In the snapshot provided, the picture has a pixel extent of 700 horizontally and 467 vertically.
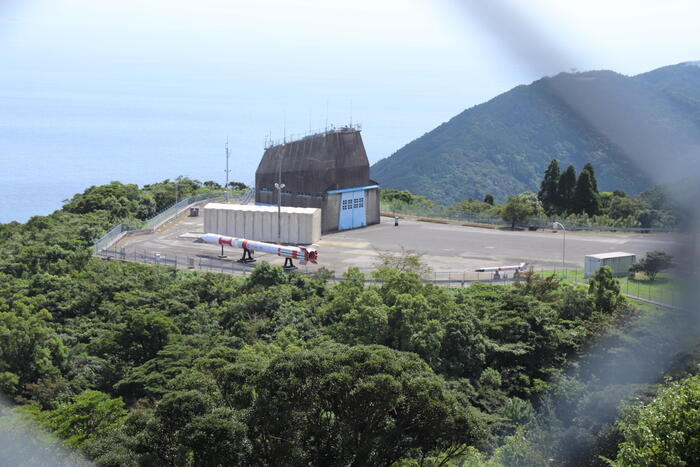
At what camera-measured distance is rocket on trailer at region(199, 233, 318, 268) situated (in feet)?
89.6

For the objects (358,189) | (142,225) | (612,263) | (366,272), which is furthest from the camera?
(358,189)

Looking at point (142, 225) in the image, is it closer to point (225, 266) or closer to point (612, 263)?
point (225, 266)

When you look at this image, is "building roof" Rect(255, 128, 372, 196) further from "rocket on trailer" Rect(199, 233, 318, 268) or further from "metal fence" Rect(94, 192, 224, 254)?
"rocket on trailer" Rect(199, 233, 318, 268)

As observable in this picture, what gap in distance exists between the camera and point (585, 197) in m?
39.3

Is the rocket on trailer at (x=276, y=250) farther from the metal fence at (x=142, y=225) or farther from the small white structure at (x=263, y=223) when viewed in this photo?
the metal fence at (x=142, y=225)

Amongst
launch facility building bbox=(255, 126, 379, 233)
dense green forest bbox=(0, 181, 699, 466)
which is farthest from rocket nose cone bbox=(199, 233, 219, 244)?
launch facility building bbox=(255, 126, 379, 233)

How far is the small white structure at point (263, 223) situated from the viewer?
31766 mm

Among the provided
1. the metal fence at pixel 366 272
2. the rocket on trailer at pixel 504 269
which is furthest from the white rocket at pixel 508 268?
the metal fence at pixel 366 272

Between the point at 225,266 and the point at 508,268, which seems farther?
the point at 225,266

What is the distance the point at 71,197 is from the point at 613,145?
4836 cm

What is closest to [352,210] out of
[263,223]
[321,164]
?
[321,164]

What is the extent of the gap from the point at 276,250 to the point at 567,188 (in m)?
19.5

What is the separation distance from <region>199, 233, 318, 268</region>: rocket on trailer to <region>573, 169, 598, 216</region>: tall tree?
17.7 meters

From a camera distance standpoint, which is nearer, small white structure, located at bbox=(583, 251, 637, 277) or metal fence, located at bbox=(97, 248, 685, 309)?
metal fence, located at bbox=(97, 248, 685, 309)
